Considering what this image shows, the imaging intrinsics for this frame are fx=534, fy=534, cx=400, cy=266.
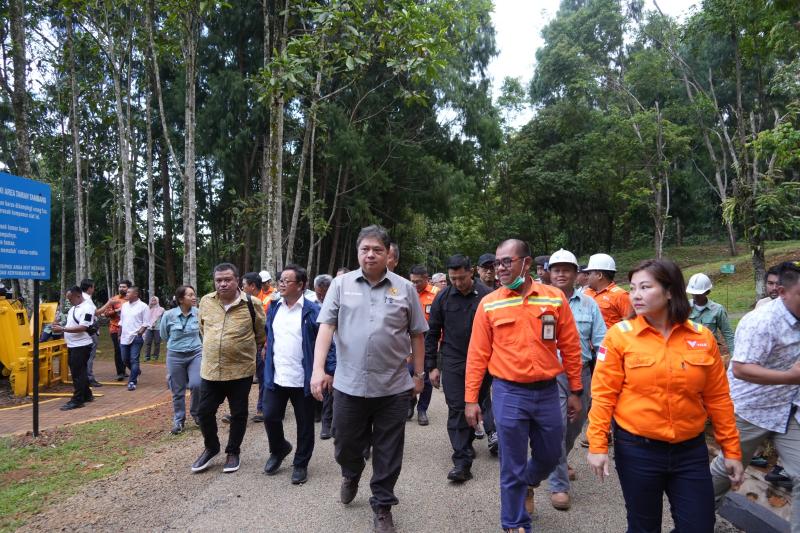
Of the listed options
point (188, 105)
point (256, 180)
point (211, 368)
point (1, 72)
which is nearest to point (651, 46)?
point (256, 180)

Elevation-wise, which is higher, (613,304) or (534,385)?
(613,304)

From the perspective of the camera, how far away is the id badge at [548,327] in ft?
11.5

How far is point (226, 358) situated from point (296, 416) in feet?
2.72

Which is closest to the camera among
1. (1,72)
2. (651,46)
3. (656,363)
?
(656,363)

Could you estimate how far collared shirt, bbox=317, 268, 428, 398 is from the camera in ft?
12.1

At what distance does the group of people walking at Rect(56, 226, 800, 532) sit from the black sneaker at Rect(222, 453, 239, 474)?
0.05 ft

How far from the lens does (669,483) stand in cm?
261

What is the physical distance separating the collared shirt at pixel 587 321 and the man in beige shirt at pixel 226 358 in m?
3.00

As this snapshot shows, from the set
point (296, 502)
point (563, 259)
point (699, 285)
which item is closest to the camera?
point (296, 502)

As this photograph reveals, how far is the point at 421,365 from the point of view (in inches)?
155

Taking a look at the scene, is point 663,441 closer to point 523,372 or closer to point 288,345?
point 523,372

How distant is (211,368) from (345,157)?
41.8ft

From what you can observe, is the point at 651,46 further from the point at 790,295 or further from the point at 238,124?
the point at 790,295

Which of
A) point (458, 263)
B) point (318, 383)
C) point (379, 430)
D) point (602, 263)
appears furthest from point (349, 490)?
point (602, 263)
